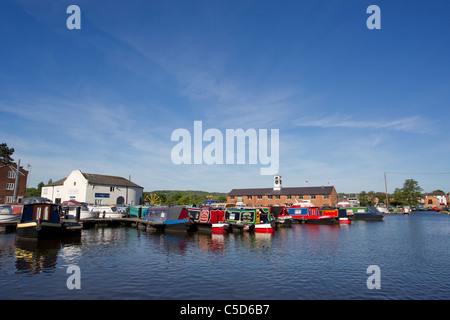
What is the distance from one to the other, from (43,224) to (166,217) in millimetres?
15717

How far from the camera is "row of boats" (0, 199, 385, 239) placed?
27.8 metres

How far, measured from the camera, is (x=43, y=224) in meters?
26.6

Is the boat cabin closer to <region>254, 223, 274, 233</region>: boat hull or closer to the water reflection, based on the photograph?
the water reflection

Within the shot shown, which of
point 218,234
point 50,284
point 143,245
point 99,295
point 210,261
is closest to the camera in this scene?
point 99,295

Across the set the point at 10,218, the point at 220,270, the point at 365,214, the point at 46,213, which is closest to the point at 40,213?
the point at 46,213

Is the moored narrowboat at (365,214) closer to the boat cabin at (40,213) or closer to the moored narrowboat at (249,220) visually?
the moored narrowboat at (249,220)

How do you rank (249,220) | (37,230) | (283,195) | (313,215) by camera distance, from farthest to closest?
(283,195) < (313,215) < (249,220) < (37,230)

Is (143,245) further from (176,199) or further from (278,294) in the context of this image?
(176,199)

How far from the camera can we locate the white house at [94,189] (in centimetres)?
6394

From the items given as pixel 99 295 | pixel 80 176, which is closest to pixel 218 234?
pixel 99 295

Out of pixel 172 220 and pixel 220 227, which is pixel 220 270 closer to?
pixel 220 227

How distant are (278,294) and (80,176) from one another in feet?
205

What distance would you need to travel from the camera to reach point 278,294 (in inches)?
524

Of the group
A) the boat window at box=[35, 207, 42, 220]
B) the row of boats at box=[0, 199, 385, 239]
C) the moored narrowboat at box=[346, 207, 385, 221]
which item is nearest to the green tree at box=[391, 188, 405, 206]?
the moored narrowboat at box=[346, 207, 385, 221]
